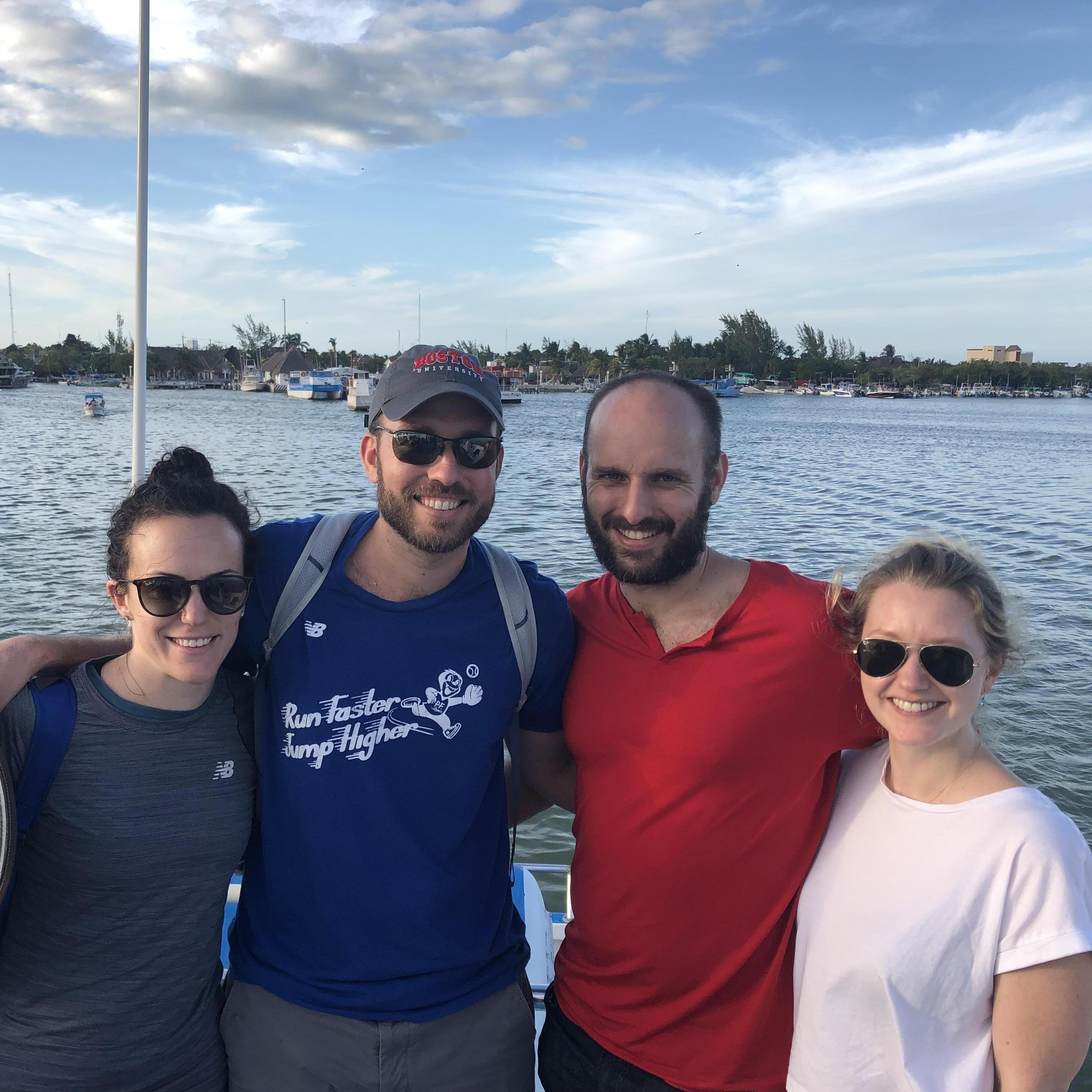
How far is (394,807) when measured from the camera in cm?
239

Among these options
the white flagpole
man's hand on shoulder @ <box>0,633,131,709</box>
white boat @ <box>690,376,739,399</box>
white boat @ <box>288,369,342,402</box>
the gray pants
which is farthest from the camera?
white boat @ <box>690,376,739,399</box>

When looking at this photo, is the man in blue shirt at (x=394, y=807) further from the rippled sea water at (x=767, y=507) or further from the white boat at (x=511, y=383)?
the white boat at (x=511, y=383)

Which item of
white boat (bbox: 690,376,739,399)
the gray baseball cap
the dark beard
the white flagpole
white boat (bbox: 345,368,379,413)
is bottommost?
the dark beard

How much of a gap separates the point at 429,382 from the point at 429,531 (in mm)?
442

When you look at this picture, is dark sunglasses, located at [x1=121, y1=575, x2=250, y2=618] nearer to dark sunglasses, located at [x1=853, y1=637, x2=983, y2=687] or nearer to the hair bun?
the hair bun

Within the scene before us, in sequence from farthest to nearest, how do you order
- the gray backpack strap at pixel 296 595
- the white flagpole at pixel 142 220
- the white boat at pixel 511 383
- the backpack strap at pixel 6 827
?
the white boat at pixel 511 383
the white flagpole at pixel 142 220
the gray backpack strap at pixel 296 595
the backpack strap at pixel 6 827

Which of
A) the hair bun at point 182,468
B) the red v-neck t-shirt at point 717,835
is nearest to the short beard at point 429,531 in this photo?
the hair bun at point 182,468

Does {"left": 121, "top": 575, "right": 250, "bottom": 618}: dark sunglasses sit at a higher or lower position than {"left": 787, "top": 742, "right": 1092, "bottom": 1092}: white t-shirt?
higher

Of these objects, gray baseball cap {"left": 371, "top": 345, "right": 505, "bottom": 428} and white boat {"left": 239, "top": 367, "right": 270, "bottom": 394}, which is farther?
white boat {"left": 239, "top": 367, "right": 270, "bottom": 394}

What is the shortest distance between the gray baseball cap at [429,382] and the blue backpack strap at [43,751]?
115cm

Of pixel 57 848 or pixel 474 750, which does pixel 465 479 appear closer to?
pixel 474 750

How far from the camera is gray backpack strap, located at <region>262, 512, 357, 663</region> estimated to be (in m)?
2.50

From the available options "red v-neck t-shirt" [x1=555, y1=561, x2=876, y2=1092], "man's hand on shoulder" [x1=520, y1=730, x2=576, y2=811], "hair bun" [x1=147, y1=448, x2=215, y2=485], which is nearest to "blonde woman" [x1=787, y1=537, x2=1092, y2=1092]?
"red v-neck t-shirt" [x1=555, y1=561, x2=876, y2=1092]

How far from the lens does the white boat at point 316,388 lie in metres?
102
